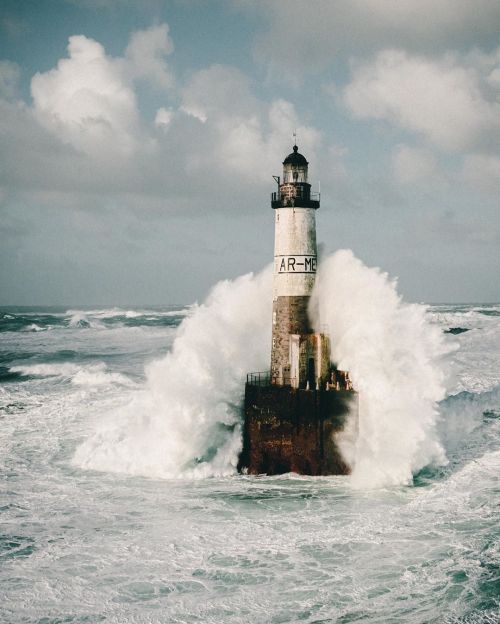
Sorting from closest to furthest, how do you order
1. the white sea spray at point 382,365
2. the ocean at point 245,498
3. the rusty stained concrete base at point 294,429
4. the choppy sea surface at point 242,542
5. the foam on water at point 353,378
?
the choppy sea surface at point 242,542 → the ocean at point 245,498 → the white sea spray at point 382,365 → the foam on water at point 353,378 → the rusty stained concrete base at point 294,429

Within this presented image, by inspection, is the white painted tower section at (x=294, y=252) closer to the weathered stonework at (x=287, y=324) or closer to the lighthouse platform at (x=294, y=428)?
the weathered stonework at (x=287, y=324)

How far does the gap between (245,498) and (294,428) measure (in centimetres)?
253

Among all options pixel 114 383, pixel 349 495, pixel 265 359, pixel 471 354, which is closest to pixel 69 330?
pixel 114 383

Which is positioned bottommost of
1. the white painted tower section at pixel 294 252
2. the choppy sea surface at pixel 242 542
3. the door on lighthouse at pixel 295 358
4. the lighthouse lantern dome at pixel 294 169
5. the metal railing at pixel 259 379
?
the choppy sea surface at pixel 242 542

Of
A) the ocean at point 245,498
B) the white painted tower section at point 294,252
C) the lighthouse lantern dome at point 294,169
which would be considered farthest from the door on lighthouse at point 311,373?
the lighthouse lantern dome at point 294,169

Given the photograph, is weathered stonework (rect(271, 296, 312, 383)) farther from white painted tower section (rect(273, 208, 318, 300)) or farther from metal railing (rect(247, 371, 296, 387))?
white painted tower section (rect(273, 208, 318, 300))

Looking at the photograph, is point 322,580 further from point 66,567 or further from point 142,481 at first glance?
point 142,481

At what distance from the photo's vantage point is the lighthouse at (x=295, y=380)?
1580cm

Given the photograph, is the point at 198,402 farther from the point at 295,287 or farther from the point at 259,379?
the point at 295,287

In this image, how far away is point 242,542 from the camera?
38.5ft

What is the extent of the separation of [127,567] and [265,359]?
8.96 m

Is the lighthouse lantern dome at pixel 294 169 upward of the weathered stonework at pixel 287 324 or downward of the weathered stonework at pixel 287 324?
upward

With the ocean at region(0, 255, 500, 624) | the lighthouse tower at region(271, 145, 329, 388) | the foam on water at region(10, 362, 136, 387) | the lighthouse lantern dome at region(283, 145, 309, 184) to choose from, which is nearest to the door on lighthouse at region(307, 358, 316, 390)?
the lighthouse tower at region(271, 145, 329, 388)

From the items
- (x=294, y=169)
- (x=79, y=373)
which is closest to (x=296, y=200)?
(x=294, y=169)
